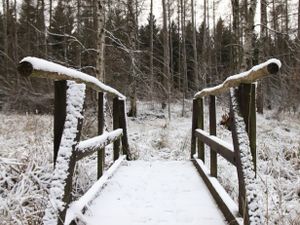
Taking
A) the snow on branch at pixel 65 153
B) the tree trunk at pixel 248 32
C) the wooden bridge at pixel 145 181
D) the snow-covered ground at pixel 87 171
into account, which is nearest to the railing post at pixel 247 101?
the wooden bridge at pixel 145 181

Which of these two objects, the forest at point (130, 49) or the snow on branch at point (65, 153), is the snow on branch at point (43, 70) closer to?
the snow on branch at point (65, 153)

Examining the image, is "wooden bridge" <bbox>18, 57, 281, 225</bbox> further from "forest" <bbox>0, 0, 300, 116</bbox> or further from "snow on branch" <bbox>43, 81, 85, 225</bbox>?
"forest" <bbox>0, 0, 300, 116</bbox>

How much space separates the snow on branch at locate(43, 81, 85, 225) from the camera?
83.8 inches

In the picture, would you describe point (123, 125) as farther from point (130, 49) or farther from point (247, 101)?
point (130, 49)

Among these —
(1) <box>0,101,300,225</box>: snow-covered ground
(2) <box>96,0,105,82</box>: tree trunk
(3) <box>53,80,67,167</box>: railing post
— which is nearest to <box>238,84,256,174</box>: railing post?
(1) <box>0,101,300,225</box>: snow-covered ground

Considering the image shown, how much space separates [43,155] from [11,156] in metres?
0.42

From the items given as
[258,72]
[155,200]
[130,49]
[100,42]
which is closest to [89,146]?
[155,200]

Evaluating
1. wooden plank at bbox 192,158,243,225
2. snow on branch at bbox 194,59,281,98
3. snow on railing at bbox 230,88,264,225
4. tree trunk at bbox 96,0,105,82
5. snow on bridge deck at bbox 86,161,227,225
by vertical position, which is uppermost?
tree trunk at bbox 96,0,105,82

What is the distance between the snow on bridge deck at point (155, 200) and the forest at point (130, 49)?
4090 mm

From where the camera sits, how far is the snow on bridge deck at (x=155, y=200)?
2942 millimetres

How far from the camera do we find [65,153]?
2311 millimetres

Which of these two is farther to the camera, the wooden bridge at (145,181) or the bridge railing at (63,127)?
the wooden bridge at (145,181)

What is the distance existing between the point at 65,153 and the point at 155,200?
4.89 ft

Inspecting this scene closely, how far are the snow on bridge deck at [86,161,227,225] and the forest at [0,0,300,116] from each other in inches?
161
